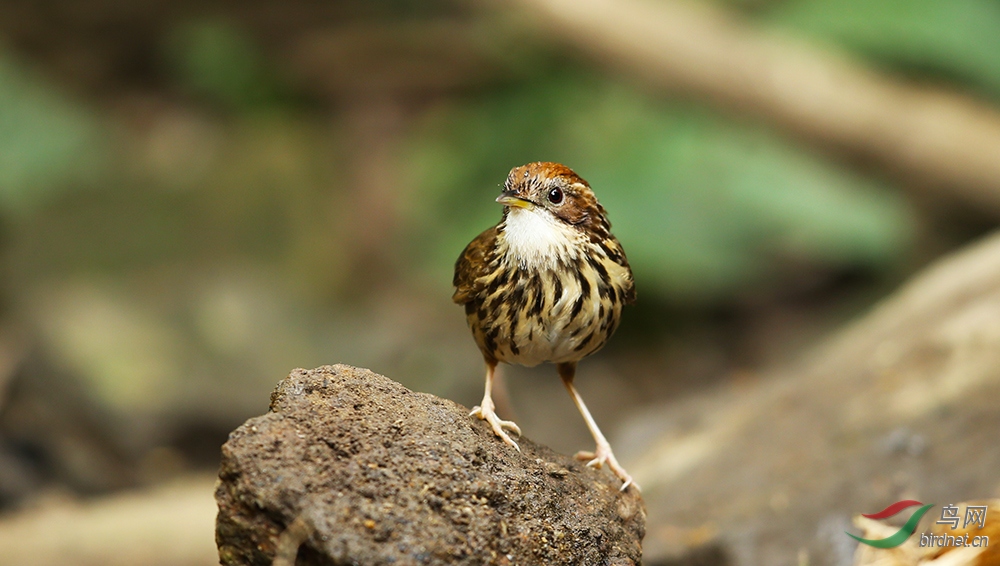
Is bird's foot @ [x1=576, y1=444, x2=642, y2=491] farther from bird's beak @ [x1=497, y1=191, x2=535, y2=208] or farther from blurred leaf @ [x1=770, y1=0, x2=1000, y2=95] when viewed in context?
blurred leaf @ [x1=770, y1=0, x2=1000, y2=95]

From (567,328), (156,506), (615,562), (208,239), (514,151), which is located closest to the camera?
(615,562)

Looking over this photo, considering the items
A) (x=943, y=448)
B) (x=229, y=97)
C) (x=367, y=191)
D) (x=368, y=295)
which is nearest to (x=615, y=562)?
(x=943, y=448)

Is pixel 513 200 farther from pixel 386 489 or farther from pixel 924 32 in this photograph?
pixel 924 32

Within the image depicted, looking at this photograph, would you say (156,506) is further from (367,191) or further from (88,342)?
(367,191)

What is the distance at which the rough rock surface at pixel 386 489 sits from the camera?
95.4 inches

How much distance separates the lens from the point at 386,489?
2.52 metres

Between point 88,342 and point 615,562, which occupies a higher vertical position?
point 88,342

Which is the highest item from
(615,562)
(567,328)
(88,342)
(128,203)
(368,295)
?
(128,203)

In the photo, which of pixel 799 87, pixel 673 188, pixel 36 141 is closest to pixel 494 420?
pixel 673 188

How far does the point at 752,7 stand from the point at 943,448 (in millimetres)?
6818

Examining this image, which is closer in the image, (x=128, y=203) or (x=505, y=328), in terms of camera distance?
(x=505, y=328)

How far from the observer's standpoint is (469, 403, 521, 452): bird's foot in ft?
9.86

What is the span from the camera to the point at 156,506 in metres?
6.59

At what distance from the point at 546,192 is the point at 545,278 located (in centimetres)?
29
